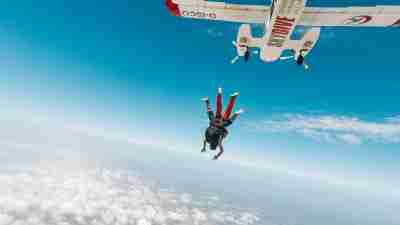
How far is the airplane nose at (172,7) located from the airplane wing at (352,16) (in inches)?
235

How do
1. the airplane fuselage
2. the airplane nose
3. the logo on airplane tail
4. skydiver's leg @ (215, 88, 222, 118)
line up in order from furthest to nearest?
1. the airplane nose
2. the logo on airplane tail
3. the airplane fuselage
4. skydiver's leg @ (215, 88, 222, 118)

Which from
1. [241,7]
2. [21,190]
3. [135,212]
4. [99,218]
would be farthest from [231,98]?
[21,190]

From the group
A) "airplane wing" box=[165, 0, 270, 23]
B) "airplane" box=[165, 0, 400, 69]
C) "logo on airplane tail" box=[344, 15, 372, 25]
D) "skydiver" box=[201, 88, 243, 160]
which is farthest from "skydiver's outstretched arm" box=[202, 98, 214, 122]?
"logo on airplane tail" box=[344, 15, 372, 25]

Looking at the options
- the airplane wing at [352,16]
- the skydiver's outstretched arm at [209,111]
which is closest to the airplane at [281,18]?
the airplane wing at [352,16]

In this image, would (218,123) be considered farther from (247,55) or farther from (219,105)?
(247,55)

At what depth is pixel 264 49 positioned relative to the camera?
1245 centimetres

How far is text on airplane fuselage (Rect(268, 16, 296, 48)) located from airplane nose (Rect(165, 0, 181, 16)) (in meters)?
4.88

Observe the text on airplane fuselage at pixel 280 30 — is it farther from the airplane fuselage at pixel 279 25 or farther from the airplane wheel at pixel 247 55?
the airplane wheel at pixel 247 55

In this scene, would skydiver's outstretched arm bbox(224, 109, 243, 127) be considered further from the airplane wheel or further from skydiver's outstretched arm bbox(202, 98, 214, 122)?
the airplane wheel

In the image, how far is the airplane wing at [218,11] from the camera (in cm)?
1130

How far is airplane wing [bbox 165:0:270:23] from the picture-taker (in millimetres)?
11297

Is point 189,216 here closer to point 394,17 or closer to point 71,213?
point 71,213

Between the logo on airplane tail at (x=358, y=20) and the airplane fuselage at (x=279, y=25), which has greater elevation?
the logo on airplane tail at (x=358, y=20)

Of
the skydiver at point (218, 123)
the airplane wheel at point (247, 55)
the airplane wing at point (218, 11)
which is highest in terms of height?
the airplane wing at point (218, 11)
